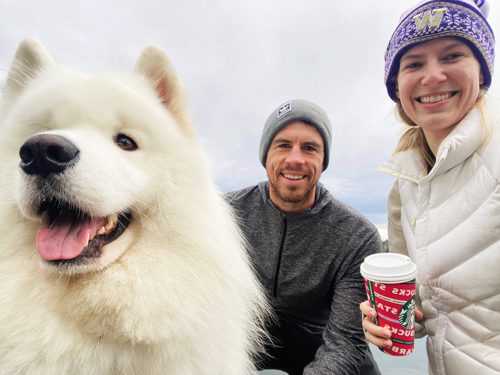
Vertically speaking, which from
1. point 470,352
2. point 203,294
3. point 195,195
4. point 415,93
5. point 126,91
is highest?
point 415,93

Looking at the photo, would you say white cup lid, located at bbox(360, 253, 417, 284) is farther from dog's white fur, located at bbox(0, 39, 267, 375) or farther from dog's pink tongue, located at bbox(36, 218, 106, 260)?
dog's pink tongue, located at bbox(36, 218, 106, 260)

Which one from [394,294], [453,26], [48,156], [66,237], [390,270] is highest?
[453,26]

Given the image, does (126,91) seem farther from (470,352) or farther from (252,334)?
(470,352)

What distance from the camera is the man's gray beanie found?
7.70 feet

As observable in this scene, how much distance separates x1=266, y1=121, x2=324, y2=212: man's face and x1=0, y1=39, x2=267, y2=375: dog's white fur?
89 centimetres

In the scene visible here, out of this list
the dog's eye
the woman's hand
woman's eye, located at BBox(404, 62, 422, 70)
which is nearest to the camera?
the dog's eye

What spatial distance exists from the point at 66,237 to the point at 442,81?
74.8 inches

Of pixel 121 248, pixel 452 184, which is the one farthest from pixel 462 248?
pixel 121 248

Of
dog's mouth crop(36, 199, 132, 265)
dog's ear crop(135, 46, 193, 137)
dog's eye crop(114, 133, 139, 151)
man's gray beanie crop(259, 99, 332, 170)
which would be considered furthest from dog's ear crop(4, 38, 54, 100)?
man's gray beanie crop(259, 99, 332, 170)

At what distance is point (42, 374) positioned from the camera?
1.00 meters

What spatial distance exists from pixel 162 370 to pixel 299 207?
1.51 meters

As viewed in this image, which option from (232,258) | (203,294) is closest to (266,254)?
(232,258)

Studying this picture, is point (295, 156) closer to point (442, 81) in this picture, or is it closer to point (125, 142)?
point (442, 81)

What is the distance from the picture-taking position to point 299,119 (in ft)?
7.73
